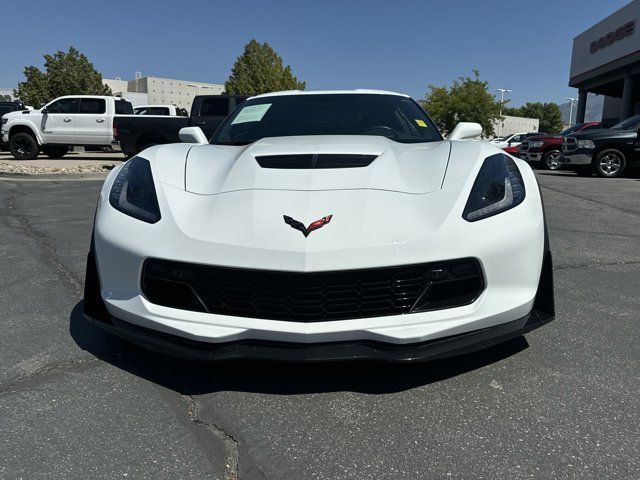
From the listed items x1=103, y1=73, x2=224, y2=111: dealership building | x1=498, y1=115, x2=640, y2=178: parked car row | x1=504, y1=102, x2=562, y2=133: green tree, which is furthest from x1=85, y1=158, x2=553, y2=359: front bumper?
x1=504, y1=102, x2=562, y2=133: green tree

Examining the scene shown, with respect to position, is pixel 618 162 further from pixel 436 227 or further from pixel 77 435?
pixel 77 435

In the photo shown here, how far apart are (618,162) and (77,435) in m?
13.3

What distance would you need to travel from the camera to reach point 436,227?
6.33 feet

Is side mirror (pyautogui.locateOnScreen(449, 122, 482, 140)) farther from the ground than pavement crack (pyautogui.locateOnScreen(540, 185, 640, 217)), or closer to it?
farther from the ground

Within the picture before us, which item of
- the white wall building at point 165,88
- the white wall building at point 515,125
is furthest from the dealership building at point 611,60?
the white wall building at point 165,88

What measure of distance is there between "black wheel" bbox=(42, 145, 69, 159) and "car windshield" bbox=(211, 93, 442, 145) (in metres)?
14.7

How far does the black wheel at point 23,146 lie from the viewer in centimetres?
1470

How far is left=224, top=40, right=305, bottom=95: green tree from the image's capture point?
4097 cm

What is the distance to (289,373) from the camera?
2213 millimetres

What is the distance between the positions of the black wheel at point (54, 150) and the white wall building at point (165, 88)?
49770 millimetres

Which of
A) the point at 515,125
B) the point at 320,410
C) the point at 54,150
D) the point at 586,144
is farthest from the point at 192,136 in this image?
the point at 515,125

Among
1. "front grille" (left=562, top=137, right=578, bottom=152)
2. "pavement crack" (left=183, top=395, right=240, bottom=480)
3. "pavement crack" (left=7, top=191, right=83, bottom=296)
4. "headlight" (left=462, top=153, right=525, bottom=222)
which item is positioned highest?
"front grille" (left=562, top=137, right=578, bottom=152)

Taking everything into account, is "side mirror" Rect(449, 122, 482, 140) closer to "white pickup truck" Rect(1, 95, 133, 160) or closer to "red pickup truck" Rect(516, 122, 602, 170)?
"red pickup truck" Rect(516, 122, 602, 170)

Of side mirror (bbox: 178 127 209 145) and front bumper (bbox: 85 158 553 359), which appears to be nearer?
front bumper (bbox: 85 158 553 359)
